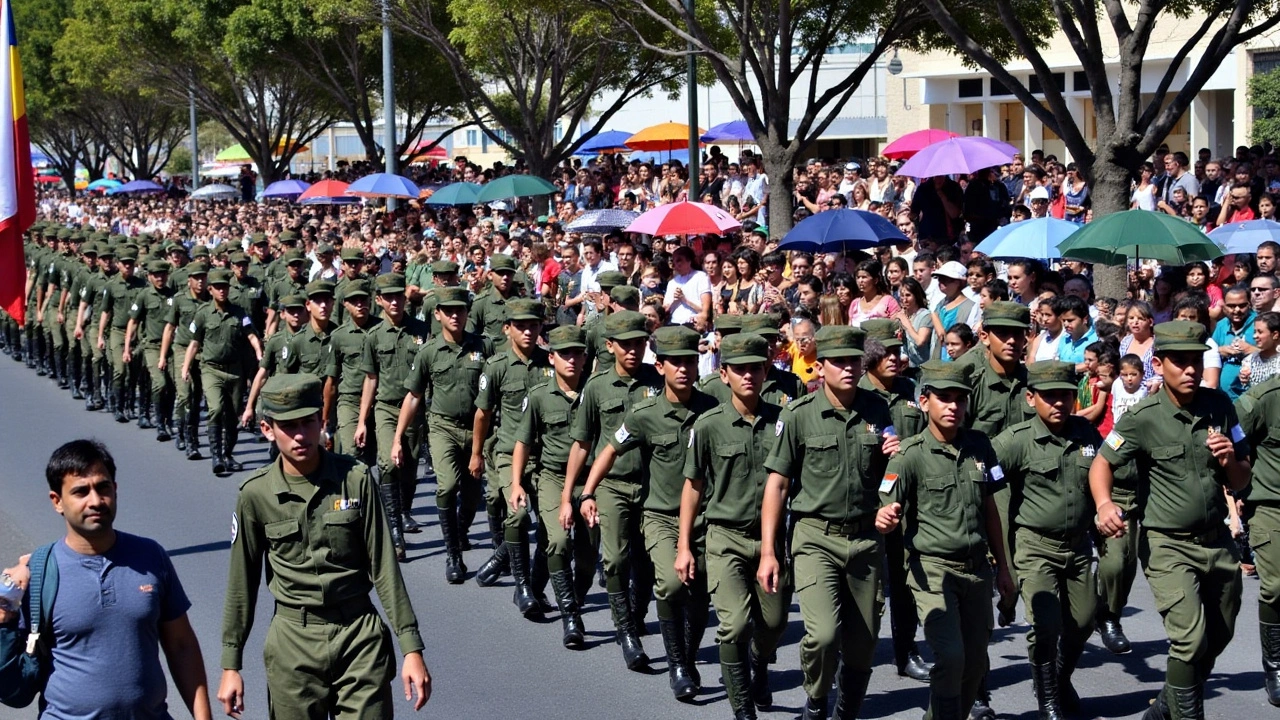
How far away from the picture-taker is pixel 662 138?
31375 millimetres

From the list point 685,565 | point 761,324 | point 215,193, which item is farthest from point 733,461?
point 215,193

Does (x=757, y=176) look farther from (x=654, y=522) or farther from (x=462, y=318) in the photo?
(x=654, y=522)

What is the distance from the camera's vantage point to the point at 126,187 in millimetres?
56188

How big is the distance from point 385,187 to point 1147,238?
15901mm

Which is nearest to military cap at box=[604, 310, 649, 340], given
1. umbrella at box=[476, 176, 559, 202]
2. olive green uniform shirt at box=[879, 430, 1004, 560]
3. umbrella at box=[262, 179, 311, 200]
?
olive green uniform shirt at box=[879, 430, 1004, 560]

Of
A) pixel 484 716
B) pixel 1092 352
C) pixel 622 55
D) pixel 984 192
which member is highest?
pixel 622 55

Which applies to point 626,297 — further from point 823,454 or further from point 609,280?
point 823,454

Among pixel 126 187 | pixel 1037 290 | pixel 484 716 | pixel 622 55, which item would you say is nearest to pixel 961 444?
pixel 484 716

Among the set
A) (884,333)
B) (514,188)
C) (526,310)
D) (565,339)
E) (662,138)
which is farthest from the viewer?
(662,138)

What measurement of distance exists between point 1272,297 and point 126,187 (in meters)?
50.0

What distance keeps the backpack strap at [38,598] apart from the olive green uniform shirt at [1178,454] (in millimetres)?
4664

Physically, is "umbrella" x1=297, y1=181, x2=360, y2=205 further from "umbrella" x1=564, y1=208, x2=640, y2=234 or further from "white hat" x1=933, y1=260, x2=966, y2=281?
"white hat" x1=933, y1=260, x2=966, y2=281

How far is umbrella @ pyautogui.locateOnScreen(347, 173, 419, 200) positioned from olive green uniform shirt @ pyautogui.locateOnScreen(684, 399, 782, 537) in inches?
731

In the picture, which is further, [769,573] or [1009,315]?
[1009,315]
